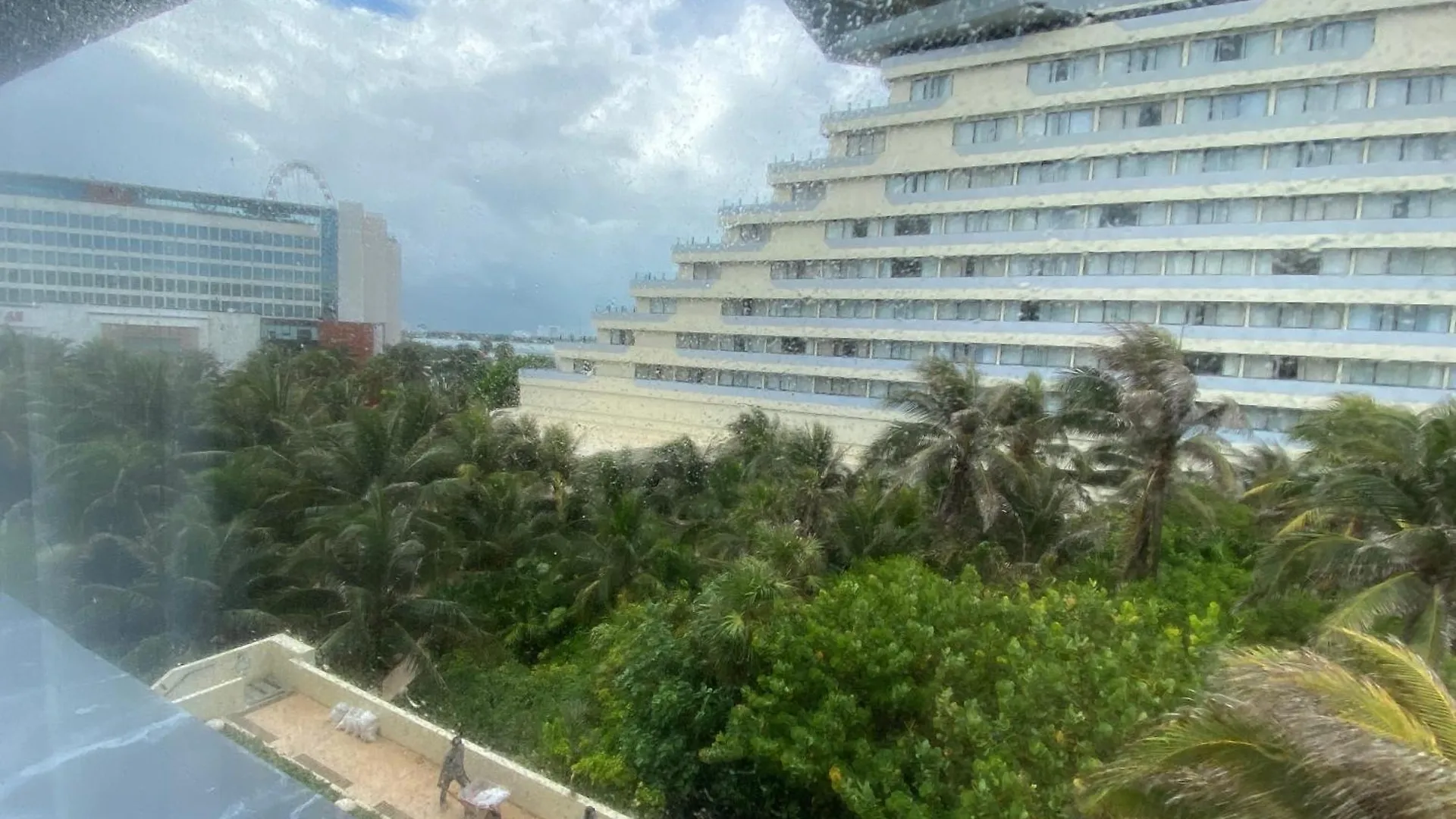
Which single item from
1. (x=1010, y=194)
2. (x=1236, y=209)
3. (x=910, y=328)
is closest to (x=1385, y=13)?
(x=1236, y=209)

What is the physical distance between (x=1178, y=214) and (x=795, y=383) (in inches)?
219

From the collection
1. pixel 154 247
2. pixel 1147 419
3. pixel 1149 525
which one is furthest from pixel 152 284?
pixel 1149 525

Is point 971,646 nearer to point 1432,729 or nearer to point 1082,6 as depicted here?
point 1432,729

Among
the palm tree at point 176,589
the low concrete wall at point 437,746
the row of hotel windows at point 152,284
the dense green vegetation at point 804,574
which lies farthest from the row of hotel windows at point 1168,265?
the low concrete wall at point 437,746

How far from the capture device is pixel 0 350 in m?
4.49

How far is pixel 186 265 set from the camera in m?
9.31

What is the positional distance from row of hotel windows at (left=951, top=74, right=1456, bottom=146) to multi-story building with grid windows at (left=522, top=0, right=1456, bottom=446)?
0.02 meters

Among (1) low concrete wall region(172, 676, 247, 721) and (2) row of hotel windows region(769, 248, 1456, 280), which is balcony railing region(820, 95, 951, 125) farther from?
(1) low concrete wall region(172, 676, 247, 721)

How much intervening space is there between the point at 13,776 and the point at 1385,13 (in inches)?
461

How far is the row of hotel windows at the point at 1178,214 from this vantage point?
8.70m

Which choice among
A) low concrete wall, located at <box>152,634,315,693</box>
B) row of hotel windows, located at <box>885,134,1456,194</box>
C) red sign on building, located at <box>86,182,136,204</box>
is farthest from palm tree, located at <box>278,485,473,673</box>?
row of hotel windows, located at <box>885,134,1456,194</box>

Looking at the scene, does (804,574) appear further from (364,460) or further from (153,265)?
(153,265)

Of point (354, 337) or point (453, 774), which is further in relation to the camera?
point (354, 337)

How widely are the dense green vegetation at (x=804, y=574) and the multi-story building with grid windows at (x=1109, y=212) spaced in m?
1.80
